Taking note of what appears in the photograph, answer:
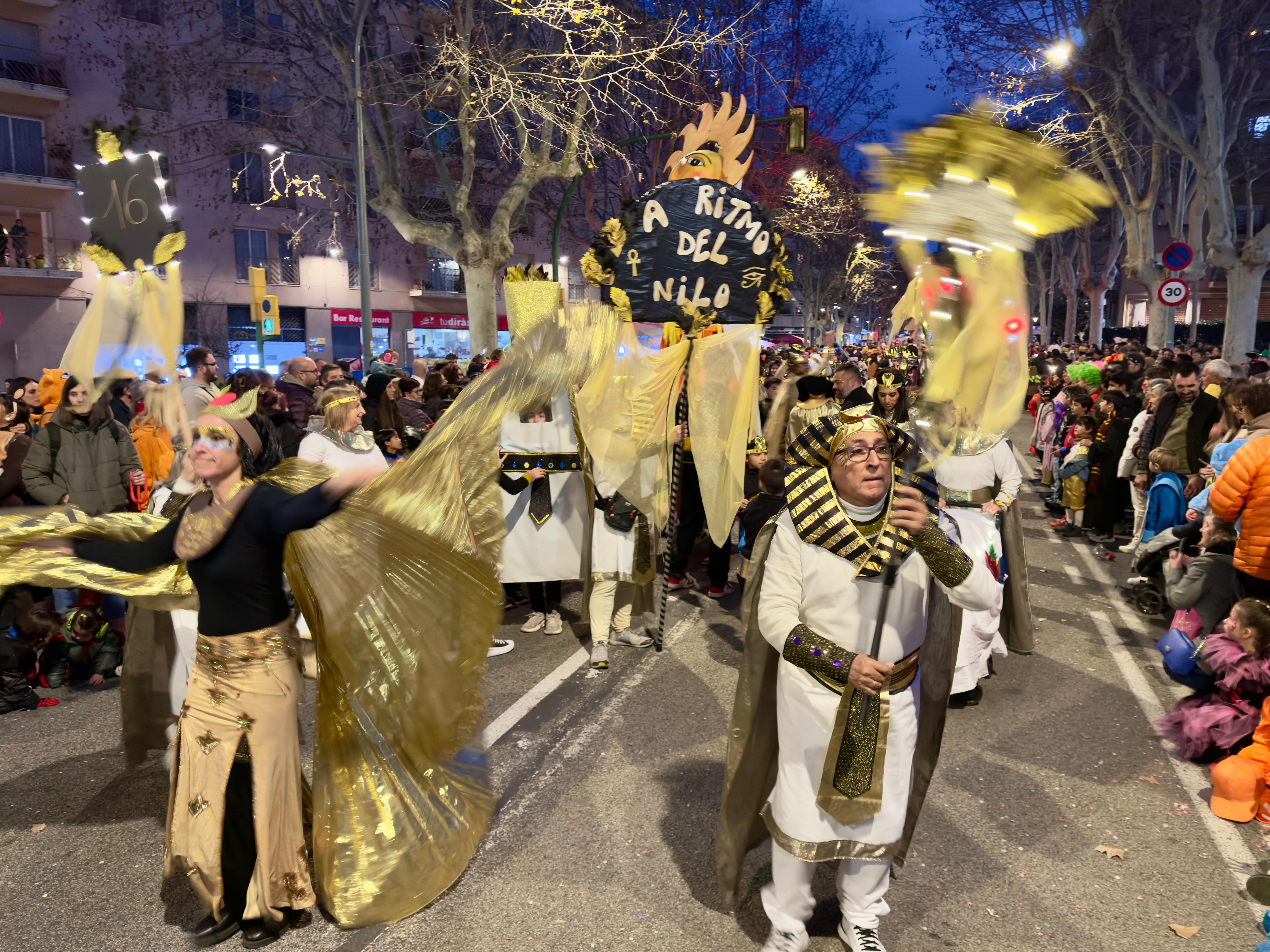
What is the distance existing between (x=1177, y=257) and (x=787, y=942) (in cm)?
1329

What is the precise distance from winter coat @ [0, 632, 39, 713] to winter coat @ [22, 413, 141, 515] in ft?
3.34

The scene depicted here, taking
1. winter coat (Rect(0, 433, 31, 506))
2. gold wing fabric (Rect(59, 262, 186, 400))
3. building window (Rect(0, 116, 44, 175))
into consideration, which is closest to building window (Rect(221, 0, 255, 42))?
building window (Rect(0, 116, 44, 175))

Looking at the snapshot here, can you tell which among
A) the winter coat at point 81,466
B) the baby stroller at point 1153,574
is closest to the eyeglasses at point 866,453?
the baby stroller at point 1153,574

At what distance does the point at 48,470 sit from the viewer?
20.2 feet

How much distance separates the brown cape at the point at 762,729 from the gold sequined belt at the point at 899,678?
0.14m

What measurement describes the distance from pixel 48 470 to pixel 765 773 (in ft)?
18.4

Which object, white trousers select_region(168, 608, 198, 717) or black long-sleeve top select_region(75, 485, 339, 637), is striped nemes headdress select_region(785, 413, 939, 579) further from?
white trousers select_region(168, 608, 198, 717)

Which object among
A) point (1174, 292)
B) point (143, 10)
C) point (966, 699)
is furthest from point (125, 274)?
point (143, 10)

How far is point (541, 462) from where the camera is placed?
659cm

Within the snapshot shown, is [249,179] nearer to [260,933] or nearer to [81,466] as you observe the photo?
[81,466]

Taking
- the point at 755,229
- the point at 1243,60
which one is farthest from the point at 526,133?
A: the point at 1243,60

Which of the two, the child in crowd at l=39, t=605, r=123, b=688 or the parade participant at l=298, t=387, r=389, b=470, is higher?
the parade participant at l=298, t=387, r=389, b=470

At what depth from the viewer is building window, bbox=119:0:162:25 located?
80.9 ft

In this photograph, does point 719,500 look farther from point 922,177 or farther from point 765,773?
point 922,177
